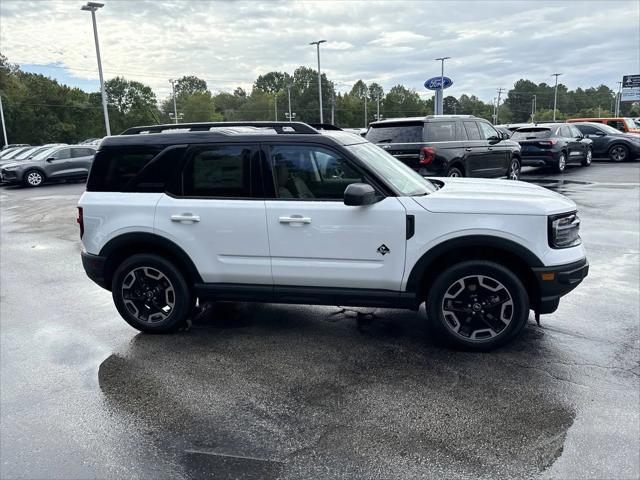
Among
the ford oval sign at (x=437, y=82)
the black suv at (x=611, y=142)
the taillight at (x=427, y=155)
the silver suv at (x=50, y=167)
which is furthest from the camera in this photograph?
the ford oval sign at (x=437, y=82)

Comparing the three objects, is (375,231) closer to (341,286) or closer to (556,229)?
(341,286)

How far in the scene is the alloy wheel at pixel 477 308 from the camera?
4266mm

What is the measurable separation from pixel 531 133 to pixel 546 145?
728 mm

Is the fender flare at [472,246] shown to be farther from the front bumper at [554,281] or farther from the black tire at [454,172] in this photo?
the black tire at [454,172]

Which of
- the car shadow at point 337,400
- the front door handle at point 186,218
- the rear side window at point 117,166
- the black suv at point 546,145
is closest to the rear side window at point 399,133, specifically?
the car shadow at point 337,400

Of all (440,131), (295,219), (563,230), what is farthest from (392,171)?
(440,131)

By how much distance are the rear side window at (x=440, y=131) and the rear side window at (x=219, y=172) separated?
7.30 metres

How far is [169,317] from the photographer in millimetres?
4938

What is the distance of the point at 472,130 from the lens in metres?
12.2

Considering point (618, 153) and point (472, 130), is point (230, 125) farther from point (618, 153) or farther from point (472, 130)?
point (618, 153)

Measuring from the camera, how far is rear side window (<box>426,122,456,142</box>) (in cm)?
1122

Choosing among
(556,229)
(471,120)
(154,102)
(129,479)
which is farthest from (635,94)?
(154,102)

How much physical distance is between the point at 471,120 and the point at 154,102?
98.7 meters

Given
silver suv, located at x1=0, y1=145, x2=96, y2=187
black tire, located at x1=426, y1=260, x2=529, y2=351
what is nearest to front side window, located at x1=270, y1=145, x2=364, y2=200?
black tire, located at x1=426, y1=260, x2=529, y2=351
